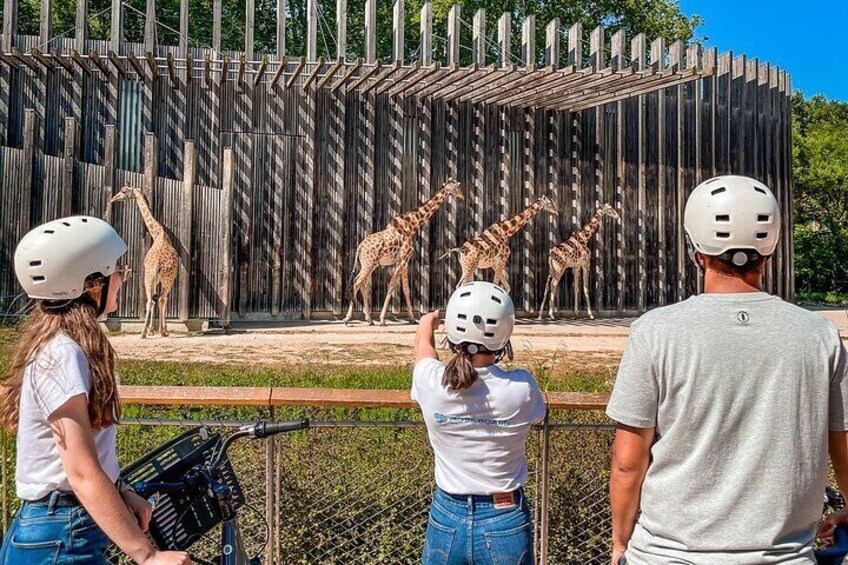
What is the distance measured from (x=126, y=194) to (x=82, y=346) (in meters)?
12.5

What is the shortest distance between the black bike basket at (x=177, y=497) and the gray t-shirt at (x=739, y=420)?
1.23 metres

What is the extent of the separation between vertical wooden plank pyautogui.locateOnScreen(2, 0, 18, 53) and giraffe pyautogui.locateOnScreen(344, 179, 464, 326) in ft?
25.2

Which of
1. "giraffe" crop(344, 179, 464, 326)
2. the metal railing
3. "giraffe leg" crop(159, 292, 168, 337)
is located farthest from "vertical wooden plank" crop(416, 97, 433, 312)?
the metal railing

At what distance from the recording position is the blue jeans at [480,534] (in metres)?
2.57

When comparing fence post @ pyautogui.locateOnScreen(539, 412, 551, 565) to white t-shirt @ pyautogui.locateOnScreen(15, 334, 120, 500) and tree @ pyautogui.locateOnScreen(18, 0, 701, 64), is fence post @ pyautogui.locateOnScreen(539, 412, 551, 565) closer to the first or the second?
white t-shirt @ pyautogui.locateOnScreen(15, 334, 120, 500)

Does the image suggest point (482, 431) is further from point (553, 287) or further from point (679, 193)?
point (679, 193)

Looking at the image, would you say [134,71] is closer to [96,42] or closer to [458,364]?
[96,42]

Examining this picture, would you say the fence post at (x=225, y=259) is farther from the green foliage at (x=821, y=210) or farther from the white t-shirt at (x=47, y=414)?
the green foliage at (x=821, y=210)

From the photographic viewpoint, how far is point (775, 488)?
1.89 meters

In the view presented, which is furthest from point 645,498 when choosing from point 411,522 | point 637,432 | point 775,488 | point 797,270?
point 797,270

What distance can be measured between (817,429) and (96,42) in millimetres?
17398

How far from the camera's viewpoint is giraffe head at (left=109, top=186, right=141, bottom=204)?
13680 millimetres

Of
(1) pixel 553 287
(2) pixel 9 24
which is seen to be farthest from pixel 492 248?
(2) pixel 9 24

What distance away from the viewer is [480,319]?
8.66 ft
